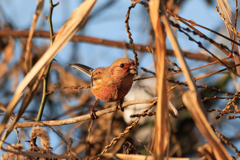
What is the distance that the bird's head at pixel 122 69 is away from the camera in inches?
155

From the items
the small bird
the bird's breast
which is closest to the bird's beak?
the small bird

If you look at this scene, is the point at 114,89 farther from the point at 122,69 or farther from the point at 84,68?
the point at 84,68

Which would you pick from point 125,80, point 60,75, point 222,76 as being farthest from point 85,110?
point 222,76

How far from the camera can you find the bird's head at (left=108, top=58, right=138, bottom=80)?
3.93 metres

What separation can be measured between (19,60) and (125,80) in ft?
10.4

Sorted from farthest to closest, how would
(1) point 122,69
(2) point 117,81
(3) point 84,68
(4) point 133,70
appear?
(3) point 84,68
(2) point 117,81
(1) point 122,69
(4) point 133,70

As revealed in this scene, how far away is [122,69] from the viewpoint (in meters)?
4.02

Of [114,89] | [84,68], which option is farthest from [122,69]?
[84,68]

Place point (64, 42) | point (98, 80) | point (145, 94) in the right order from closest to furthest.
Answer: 1. point (64, 42)
2. point (98, 80)
3. point (145, 94)

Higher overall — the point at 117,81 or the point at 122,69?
the point at 122,69

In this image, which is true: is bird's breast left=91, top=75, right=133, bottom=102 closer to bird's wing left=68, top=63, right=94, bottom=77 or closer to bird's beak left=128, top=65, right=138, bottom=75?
bird's beak left=128, top=65, right=138, bottom=75

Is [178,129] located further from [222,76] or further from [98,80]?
[98,80]

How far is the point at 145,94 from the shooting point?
5.41 metres

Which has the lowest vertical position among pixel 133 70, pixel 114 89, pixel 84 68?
pixel 114 89
